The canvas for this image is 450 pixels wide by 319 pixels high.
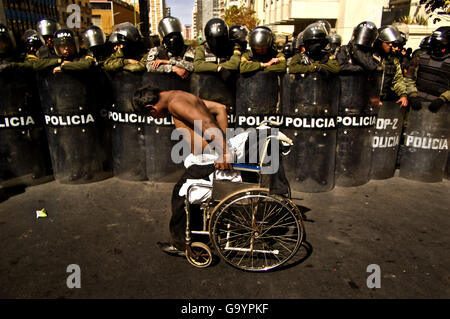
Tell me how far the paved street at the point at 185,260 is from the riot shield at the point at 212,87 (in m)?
1.78

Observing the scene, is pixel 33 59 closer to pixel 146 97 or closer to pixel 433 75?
pixel 146 97

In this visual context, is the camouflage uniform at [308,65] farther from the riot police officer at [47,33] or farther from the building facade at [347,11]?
the building facade at [347,11]

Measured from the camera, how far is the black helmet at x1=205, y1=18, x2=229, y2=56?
6.36 metres

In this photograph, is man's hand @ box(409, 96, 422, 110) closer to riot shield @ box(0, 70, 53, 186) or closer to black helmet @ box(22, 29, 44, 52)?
riot shield @ box(0, 70, 53, 186)

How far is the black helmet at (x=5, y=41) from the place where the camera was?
Result: 18.8ft

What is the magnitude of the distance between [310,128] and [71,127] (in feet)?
13.4

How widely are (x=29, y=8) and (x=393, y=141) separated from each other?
232 feet

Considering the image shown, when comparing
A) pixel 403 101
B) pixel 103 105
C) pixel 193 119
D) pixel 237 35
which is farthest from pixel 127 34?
pixel 403 101

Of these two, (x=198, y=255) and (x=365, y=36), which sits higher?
(x=365, y=36)

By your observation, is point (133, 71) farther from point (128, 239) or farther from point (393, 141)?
point (393, 141)

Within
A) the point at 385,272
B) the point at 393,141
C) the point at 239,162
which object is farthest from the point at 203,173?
the point at 393,141

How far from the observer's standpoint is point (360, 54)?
5586 millimetres

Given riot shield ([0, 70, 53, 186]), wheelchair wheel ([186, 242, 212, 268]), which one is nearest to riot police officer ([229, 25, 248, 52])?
riot shield ([0, 70, 53, 186])

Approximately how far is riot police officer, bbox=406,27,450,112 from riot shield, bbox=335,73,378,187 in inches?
45.6
